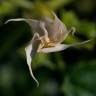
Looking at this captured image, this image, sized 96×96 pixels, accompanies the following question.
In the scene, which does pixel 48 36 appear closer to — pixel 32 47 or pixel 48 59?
pixel 32 47

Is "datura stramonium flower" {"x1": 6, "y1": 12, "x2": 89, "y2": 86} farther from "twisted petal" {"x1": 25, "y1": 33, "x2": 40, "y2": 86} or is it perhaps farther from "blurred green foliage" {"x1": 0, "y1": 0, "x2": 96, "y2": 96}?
"blurred green foliage" {"x1": 0, "y1": 0, "x2": 96, "y2": 96}

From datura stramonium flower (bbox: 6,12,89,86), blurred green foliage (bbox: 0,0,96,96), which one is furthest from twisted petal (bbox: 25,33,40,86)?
blurred green foliage (bbox: 0,0,96,96)

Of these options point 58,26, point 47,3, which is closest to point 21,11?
point 47,3

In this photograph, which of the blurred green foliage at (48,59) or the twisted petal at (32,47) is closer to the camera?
the twisted petal at (32,47)

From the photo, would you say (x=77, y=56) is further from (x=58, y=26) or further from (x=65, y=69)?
(x=58, y=26)

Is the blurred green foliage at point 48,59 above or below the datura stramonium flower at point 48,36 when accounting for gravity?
below

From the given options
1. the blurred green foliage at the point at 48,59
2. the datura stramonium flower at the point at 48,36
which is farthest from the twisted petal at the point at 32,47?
the blurred green foliage at the point at 48,59

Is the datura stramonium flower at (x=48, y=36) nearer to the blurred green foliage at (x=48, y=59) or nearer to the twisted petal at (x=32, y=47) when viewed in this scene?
the twisted petal at (x=32, y=47)

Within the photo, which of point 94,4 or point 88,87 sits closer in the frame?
point 88,87
